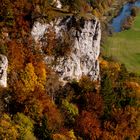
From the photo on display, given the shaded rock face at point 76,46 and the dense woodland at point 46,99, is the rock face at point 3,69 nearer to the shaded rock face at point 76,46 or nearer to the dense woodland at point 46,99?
the dense woodland at point 46,99

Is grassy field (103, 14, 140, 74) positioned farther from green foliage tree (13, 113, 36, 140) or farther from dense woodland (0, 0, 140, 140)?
green foliage tree (13, 113, 36, 140)

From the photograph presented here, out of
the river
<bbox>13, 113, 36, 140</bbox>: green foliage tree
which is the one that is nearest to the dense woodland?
<bbox>13, 113, 36, 140</bbox>: green foliage tree

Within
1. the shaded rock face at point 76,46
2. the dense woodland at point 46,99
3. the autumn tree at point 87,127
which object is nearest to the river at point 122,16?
the shaded rock face at point 76,46

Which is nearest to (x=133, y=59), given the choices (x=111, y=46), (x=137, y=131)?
(x=111, y=46)

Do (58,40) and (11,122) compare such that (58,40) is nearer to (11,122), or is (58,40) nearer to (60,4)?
(60,4)

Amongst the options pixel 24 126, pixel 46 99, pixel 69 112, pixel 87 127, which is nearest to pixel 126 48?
pixel 69 112

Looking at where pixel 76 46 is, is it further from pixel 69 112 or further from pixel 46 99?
pixel 46 99
